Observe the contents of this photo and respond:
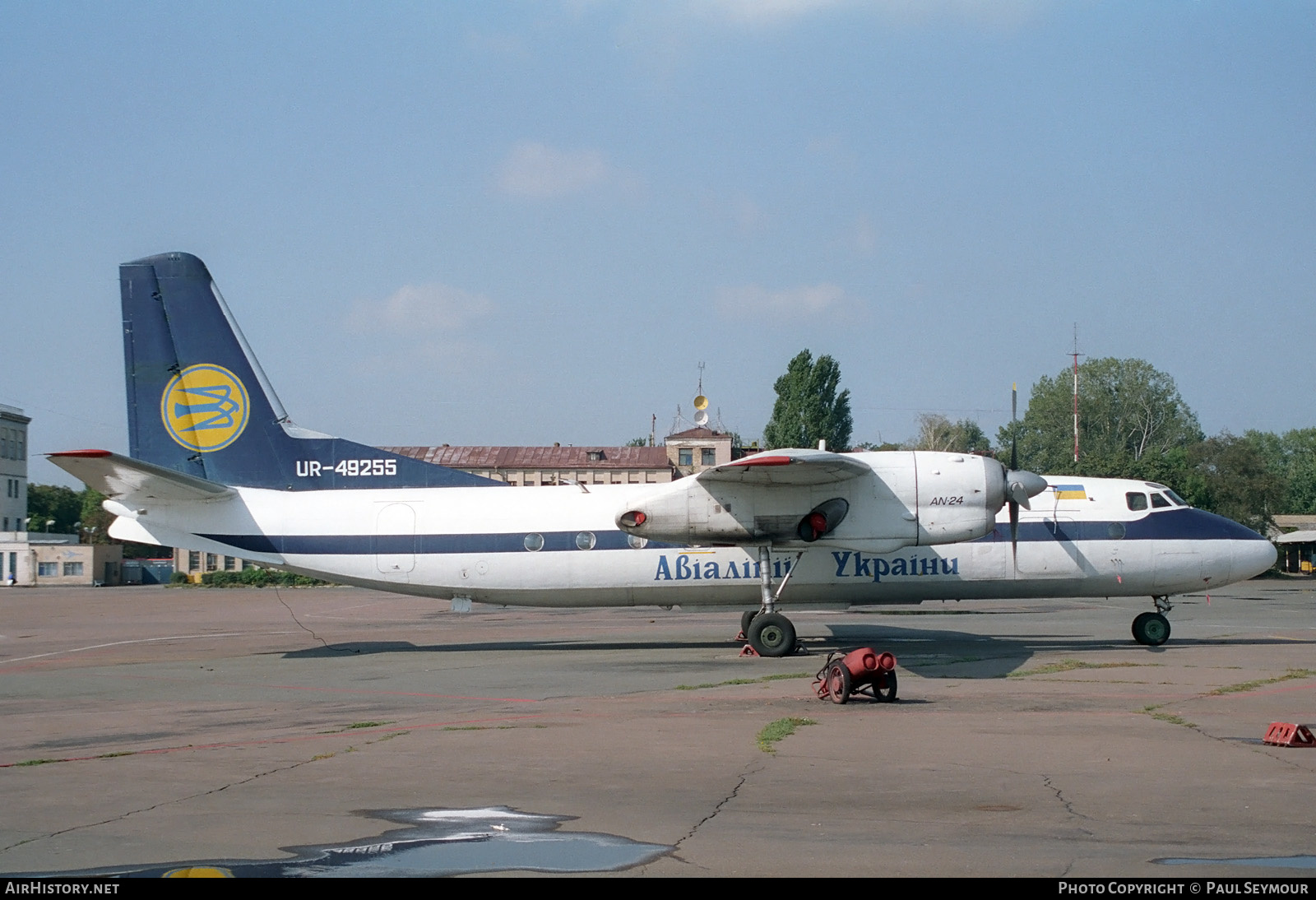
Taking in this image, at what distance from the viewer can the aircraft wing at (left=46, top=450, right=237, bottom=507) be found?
1762cm

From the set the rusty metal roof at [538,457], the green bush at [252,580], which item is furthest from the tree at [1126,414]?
the green bush at [252,580]

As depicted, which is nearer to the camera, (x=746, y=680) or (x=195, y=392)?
(x=746, y=680)

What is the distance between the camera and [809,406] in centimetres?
7619

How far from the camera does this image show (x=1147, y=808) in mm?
7887

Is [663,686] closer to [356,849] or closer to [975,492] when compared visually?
[975,492]

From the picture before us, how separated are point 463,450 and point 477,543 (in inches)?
2557

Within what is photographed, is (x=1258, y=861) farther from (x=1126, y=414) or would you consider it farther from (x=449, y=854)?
(x=1126, y=414)

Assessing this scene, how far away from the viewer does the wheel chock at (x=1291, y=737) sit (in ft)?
33.9

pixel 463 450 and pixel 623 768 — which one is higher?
pixel 463 450

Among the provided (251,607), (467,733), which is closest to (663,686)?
(467,733)

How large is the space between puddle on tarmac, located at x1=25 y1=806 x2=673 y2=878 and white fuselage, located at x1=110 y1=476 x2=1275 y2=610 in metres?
13.2

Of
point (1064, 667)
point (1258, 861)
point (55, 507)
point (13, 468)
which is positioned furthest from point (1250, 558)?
point (55, 507)

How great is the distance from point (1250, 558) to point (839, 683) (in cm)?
1194

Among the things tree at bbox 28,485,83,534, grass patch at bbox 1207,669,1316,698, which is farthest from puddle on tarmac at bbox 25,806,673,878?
tree at bbox 28,485,83,534
